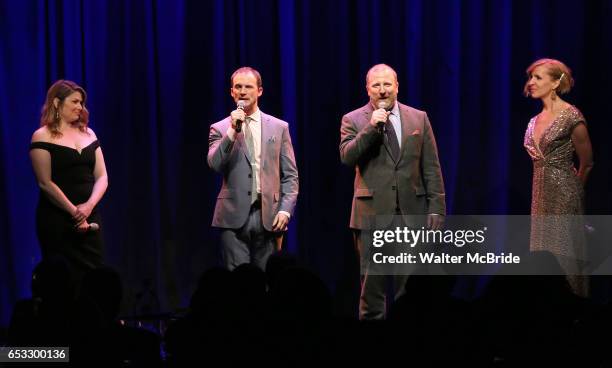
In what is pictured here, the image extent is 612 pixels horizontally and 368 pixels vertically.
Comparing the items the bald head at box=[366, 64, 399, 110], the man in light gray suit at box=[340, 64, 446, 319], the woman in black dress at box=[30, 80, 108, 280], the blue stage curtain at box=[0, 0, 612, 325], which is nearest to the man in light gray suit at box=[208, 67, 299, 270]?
the man in light gray suit at box=[340, 64, 446, 319]

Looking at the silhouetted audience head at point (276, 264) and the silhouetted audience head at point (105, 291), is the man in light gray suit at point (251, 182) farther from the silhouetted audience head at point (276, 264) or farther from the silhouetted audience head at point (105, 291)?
the silhouetted audience head at point (105, 291)

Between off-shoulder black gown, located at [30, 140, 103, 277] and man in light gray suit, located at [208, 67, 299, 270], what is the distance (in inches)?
28.4

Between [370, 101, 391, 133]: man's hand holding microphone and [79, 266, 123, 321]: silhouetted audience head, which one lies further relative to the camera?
[370, 101, 391, 133]: man's hand holding microphone

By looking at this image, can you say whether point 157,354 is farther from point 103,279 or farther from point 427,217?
point 427,217

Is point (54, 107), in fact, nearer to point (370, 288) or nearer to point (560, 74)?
point (370, 288)

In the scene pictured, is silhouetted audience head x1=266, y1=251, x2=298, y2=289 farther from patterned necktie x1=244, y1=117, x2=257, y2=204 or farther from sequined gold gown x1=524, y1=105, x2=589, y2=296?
sequined gold gown x1=524, y1=105, x2=589, y2=296

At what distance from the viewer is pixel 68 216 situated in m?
4.70

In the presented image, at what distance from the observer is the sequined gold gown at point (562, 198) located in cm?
492

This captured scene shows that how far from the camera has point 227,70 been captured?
604 cm

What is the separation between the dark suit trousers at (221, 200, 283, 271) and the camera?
469cm

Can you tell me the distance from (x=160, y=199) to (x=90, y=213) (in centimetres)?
136

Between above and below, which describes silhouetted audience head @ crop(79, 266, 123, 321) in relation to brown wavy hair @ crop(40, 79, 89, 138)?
below

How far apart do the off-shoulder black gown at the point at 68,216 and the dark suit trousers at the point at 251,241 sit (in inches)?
30.4

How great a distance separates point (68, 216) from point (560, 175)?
287 centimetres
